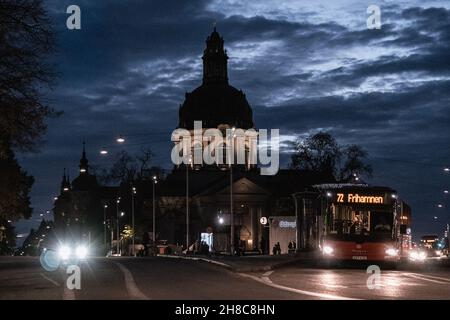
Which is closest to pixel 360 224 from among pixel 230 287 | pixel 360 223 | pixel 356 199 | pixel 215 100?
pixel 360 223

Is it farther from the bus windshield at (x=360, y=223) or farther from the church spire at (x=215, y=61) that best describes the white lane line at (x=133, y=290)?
the church spire at (x=215, y=61)

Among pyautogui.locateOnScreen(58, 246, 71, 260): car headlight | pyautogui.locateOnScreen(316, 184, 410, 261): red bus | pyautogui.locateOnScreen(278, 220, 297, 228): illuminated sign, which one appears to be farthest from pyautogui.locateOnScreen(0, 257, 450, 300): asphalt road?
pyautogui.locateOnScreen(278, 220, 297, 228): illuminated sign

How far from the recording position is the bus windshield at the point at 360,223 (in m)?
36.5

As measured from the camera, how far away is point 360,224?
36656 millimetres

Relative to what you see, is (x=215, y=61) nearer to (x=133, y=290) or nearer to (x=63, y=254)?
(x=63, y=254)

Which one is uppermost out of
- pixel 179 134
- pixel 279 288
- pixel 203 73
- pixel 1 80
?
pixel 203 73

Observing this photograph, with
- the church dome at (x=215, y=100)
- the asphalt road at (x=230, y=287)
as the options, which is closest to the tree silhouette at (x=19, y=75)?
the asphalt road at (x=230, y=287)

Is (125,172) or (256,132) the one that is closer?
(125,172)

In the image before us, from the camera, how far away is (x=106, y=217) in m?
153

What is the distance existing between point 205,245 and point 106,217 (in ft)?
292

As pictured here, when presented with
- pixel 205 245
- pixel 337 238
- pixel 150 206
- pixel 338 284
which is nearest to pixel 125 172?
pixel 150 206

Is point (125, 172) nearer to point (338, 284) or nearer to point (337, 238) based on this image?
point (337, 238)

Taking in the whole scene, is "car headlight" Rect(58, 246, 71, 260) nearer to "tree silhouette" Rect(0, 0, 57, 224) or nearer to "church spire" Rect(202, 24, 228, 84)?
"tree silhouette" Rect(0, 0, 57, 224)

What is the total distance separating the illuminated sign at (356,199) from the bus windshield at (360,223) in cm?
29
